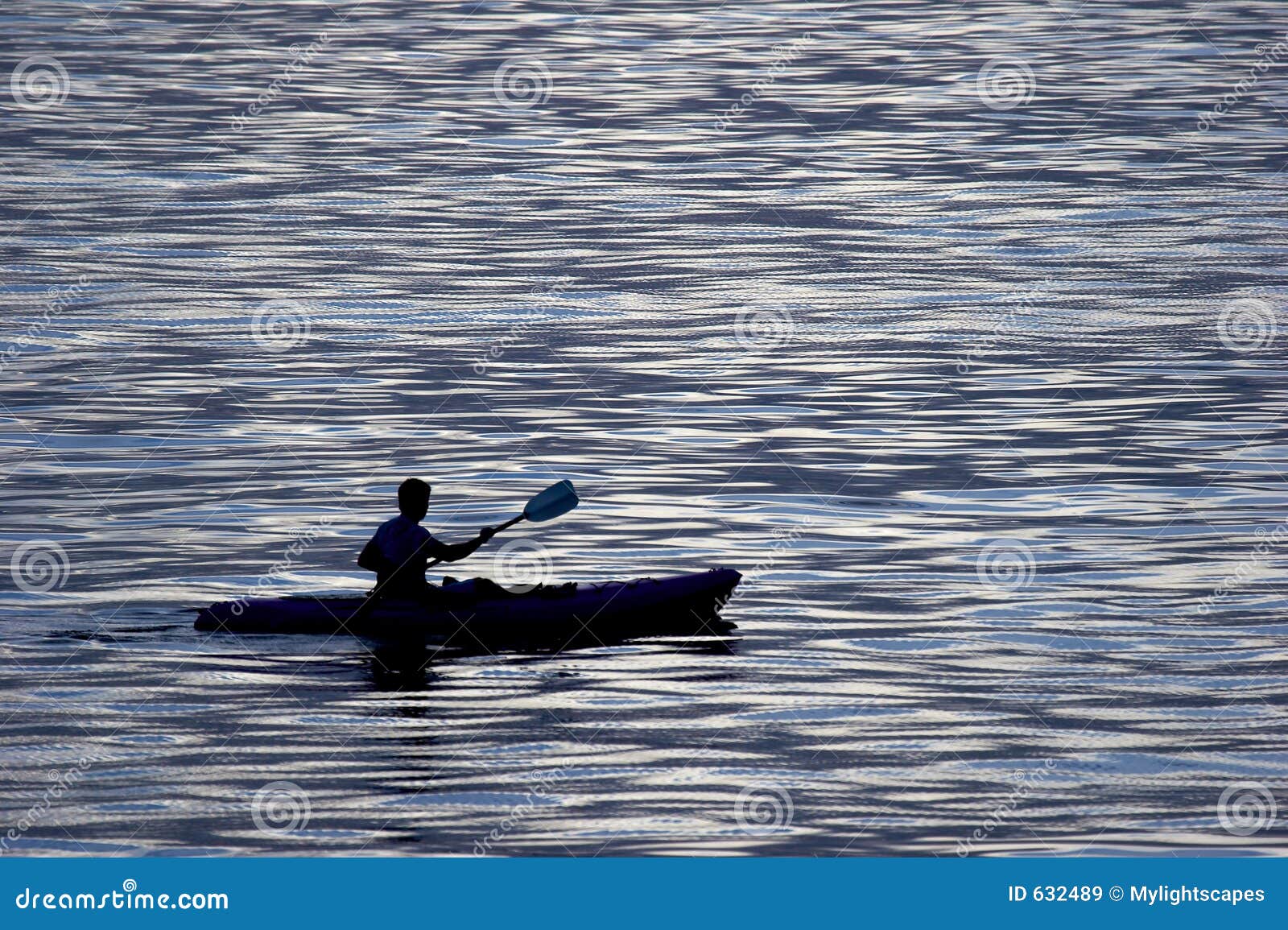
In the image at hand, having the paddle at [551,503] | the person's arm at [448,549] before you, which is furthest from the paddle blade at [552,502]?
the person's arm at [448,549]

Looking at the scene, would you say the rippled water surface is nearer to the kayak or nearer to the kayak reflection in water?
the kayak

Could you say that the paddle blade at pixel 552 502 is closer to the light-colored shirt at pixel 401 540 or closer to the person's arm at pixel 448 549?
the person's arm at pixel 448 549

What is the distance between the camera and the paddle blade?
13.3 metres

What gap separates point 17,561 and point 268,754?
4.88 meters

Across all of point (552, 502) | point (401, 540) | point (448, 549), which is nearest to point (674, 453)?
point (552, 502)

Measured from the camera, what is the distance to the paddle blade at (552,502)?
13.3 m

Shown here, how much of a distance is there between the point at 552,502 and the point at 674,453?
420cm

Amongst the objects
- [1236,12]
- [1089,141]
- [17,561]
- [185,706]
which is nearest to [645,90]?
[1089,141]

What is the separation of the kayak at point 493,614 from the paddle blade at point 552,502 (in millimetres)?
978

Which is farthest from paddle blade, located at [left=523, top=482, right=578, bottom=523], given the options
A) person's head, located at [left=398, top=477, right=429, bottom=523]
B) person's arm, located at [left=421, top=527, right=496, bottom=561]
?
person's head, located at [left=398, top=477, right=429, bottom=523]

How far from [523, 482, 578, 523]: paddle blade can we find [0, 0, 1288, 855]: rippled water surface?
659 mm

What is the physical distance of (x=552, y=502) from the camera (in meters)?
13.3

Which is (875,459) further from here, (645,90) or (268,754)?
(645,90)

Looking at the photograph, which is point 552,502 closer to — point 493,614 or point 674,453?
point 493,614
